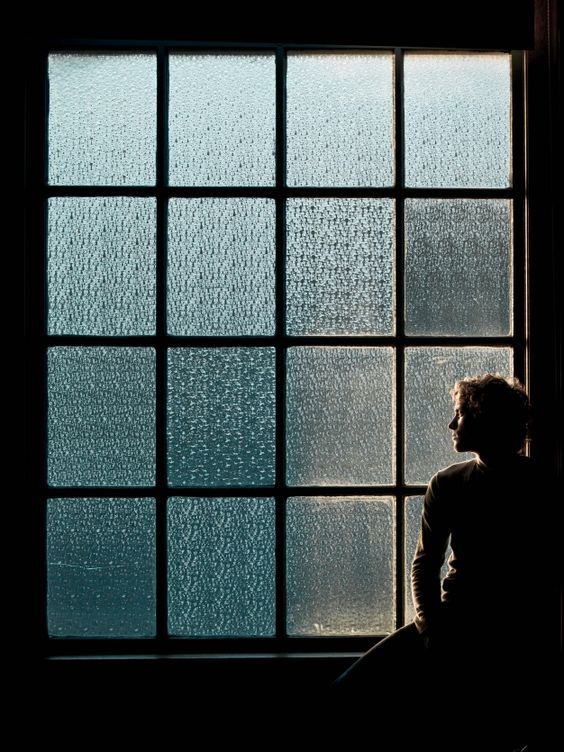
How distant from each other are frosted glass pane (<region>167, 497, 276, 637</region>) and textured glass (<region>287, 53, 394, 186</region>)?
Answer: 1.03 metres

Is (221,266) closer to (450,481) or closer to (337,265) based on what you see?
(337,265)

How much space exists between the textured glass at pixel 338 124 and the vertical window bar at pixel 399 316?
3cm

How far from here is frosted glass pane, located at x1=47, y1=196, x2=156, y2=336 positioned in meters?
2.03

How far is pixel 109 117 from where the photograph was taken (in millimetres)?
2037

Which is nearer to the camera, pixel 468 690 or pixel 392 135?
pixel 468 690

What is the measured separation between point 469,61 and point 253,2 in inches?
26.9

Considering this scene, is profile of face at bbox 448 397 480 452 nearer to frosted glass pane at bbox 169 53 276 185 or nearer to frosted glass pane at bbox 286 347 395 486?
frosted glass pane at bbox 286 347 395 486

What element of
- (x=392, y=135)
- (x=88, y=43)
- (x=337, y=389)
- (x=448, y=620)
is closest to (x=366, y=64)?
(x=392, y=135)

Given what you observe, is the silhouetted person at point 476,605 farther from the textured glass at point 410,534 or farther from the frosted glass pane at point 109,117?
the frosted glass pane at point 109,117

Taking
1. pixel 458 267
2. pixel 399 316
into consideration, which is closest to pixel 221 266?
pixel 399 316

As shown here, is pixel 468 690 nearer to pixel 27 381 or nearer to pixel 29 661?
pixel 29 661

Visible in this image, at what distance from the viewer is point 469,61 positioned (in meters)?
2.06

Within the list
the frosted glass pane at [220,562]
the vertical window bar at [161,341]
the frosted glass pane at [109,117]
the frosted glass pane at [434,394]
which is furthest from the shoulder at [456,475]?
the frosted glass pane at [109,117]

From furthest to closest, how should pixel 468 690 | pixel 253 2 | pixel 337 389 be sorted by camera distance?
pixel 337 389 < pixel 253 2 < pixel 468 690
